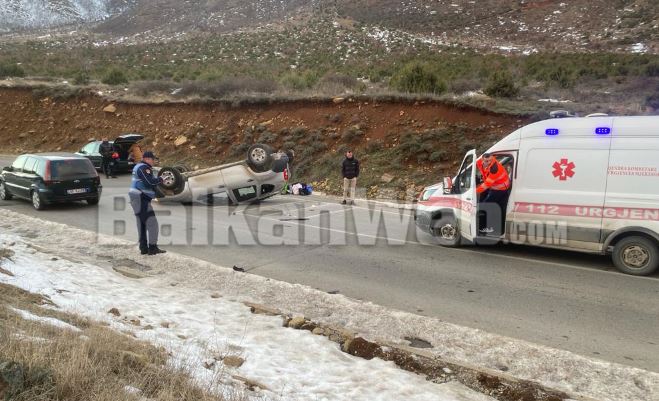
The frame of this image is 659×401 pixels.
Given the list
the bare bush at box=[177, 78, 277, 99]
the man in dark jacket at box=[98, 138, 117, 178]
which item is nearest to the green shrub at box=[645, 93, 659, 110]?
the bare bush at box=[177, 78, 277, 99]

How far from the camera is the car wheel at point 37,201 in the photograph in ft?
46.5

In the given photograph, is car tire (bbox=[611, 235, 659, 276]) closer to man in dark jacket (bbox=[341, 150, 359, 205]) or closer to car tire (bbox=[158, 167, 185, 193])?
man in dark jacket (bbox=[341, 150, 359, 205])

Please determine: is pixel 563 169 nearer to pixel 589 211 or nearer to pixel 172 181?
pixel 589 211

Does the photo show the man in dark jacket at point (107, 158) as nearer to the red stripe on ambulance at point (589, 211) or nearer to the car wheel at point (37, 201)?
the car wheel at point (37, 201)

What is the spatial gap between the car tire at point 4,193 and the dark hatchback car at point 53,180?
30 centimetres

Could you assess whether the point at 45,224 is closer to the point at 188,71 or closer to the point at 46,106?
the point at 46,106

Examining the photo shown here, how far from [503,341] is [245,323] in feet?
10.1

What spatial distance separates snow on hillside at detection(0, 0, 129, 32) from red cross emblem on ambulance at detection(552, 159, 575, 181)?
93251 millimetres

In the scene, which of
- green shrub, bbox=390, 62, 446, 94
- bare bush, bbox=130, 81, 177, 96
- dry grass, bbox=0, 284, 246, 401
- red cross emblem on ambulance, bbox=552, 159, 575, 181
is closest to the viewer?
dry grass, bbox=0, 284, 246, 401

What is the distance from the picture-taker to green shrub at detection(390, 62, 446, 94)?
23688mm

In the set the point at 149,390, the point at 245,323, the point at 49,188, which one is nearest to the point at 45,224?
the point at 49,188

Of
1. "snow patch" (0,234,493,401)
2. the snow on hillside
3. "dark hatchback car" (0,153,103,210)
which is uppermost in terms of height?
the snow on hillside

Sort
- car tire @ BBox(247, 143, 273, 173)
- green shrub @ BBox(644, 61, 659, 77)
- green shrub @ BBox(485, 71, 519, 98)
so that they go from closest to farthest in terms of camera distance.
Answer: car tire @ BBox(247, 143, 273, 173), green shrub @ BBox(485, 71, 519, 98), green shrub @ BBox(644, 61, 659, 77)

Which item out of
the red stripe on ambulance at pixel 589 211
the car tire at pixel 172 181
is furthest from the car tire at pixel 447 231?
the car tire at pixel 172 181
